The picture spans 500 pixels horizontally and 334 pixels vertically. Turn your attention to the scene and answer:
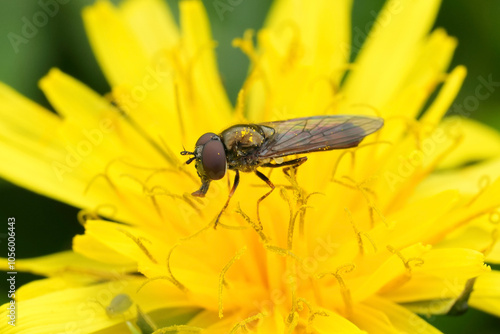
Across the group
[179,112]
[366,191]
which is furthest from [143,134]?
[366,191]

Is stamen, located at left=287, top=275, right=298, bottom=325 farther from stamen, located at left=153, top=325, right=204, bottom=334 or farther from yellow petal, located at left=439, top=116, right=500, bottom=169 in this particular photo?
yellow petal, located at left=439, top=116, right=500, bottom=169

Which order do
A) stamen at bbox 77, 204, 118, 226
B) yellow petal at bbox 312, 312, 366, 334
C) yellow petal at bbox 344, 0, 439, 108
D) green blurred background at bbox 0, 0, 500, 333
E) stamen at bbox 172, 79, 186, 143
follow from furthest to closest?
yellow petal at bbox 344, 0, 439, 108 < green blurred background at bbox 0, 0, 500, 333 < stamen at bbox 172, 79, 186, 143 < stamen at bbox 77, 204, 118, 226 < yellow petal at bbox 312, 312, 366, 334

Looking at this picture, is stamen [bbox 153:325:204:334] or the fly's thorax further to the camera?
the fly's thorax

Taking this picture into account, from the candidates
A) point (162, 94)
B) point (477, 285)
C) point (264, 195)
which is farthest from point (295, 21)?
point (477, 285)

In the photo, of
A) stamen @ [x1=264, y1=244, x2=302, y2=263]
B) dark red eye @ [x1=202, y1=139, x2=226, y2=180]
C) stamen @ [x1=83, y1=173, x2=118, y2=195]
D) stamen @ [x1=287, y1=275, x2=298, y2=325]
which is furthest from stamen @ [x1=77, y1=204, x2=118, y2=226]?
stamen @ [x1=287, y1=275, x2=298, y2=325]

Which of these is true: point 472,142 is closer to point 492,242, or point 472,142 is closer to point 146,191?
point 492,242

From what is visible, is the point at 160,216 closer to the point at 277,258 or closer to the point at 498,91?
the point at 277,258
